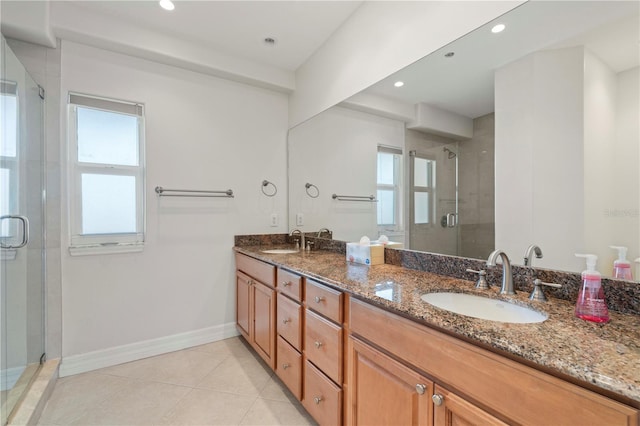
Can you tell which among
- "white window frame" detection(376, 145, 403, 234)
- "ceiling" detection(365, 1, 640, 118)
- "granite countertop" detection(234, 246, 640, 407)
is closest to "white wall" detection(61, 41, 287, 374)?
"white window frame" detection(376, 145, 403, 234)

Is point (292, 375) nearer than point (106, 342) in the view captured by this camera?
Yes

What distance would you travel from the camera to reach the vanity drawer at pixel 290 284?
63.7 inches

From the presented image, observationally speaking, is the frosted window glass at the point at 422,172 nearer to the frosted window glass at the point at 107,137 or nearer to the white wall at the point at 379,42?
the white wall at the point at 379,42

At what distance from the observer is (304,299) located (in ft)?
5.22

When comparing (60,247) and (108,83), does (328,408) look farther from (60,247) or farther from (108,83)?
(108,83)

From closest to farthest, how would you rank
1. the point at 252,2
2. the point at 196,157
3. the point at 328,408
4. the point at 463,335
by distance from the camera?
the point at 463,335, the point at 328,408, the point at 252,2, the point at 196,157

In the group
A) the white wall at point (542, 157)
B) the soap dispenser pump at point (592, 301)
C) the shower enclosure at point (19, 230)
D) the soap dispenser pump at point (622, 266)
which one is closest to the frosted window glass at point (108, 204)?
the shower enclosure at point (19, 230)

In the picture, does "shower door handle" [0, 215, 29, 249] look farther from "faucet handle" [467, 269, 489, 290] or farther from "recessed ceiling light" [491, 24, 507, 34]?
"recessed ceiling light" [491, 24, 507, 34]

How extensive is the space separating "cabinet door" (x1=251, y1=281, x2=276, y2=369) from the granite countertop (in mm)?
768

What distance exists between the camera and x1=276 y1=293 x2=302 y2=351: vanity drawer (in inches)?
63.7

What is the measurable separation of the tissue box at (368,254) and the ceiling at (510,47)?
88 centimetres

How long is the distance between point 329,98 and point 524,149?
1547 millimetres

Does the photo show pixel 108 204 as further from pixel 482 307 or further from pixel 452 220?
pixel 482 307

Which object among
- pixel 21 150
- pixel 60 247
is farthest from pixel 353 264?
pixel 21 150
